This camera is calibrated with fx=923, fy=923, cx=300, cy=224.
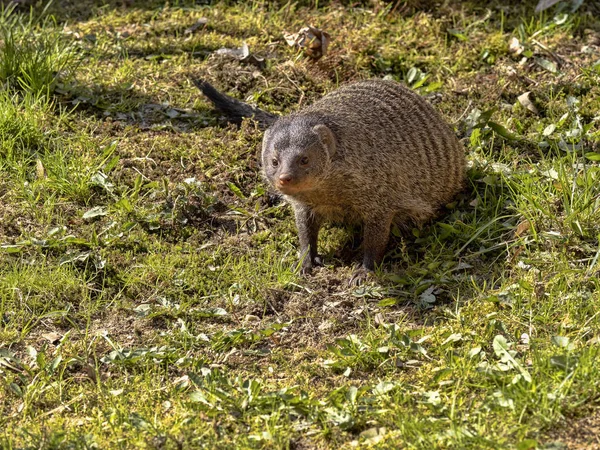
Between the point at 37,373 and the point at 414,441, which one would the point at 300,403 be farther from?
the point at 37,373

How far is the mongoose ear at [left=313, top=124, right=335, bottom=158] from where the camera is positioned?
448 cm

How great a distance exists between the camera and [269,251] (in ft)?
15.6

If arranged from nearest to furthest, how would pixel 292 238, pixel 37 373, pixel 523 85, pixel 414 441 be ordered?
pixel 414 441
pixel 37 373
pixel 292 238
pixel 523 85

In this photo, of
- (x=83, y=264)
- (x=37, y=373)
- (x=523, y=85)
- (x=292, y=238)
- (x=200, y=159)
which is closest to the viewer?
(x=37, y=373)

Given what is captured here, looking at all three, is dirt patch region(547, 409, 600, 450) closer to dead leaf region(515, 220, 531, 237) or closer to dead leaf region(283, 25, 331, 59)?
dead leaf region(515, 220, 531, 237)

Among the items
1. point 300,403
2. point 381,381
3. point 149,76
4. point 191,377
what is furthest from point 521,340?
point 149,76

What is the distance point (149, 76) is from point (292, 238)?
169 cm

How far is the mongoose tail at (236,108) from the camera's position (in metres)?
5.42

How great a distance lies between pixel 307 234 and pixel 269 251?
0.22 m

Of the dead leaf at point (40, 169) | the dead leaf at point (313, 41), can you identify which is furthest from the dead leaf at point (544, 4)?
the dead leaf at point (40, 169)

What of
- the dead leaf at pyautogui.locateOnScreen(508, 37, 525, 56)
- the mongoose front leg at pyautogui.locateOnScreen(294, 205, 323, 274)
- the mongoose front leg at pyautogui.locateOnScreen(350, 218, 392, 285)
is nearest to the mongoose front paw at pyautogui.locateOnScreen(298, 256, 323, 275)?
the mongoose front leg at pyautogui.locateOnScreen(294, 205, 323, 274)

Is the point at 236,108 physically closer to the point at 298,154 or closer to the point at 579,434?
the point at 298,154

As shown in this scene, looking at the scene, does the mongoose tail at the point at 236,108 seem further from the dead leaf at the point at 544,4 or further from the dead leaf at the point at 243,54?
the dead leaf at the point at 544,4

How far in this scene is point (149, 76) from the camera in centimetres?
593
